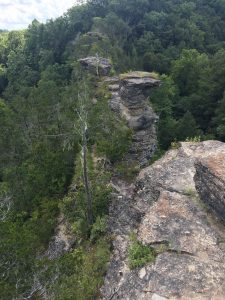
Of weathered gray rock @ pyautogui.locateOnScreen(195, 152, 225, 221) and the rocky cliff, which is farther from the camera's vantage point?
weathered gray rock @ pyautogui.locateOnScreen(195, 152, 225, 221)

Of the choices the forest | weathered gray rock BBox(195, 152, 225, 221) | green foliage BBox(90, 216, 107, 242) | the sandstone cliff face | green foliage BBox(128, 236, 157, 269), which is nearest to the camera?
the forest

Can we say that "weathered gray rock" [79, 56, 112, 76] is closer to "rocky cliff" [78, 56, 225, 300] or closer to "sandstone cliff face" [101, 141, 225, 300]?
"rocky cliff" [78, 56, 225, 300]

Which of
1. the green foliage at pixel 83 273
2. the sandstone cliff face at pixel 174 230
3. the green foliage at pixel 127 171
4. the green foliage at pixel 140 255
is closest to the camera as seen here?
the green foliage at pixel 83 273

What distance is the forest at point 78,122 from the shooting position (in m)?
15.5

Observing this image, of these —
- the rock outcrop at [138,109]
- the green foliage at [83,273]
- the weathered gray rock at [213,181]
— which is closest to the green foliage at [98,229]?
the green foliage at [83,273]

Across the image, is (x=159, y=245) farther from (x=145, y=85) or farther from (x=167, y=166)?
(x=145, y=85)

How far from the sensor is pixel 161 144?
39.8 metres

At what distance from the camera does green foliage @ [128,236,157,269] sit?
683 inches

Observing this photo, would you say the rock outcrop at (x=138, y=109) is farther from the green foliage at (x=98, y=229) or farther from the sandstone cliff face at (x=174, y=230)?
the green foliage at (x=98, y=229)

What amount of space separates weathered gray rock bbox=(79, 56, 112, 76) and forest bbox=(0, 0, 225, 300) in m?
1.32

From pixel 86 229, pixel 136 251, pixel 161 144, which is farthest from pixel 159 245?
pixel 161 144

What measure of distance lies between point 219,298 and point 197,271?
1601 millimetres

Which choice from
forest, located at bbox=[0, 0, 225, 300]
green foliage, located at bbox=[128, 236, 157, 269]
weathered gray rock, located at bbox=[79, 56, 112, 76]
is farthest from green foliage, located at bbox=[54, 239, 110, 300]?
weathered gray rock, located at bbox=[79, 56, 112, 76]

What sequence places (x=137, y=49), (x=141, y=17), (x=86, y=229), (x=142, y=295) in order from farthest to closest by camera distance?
(x=141, y=17) < (x=137, y=49) < (x=86, y=229) < (x=142, y=295)
